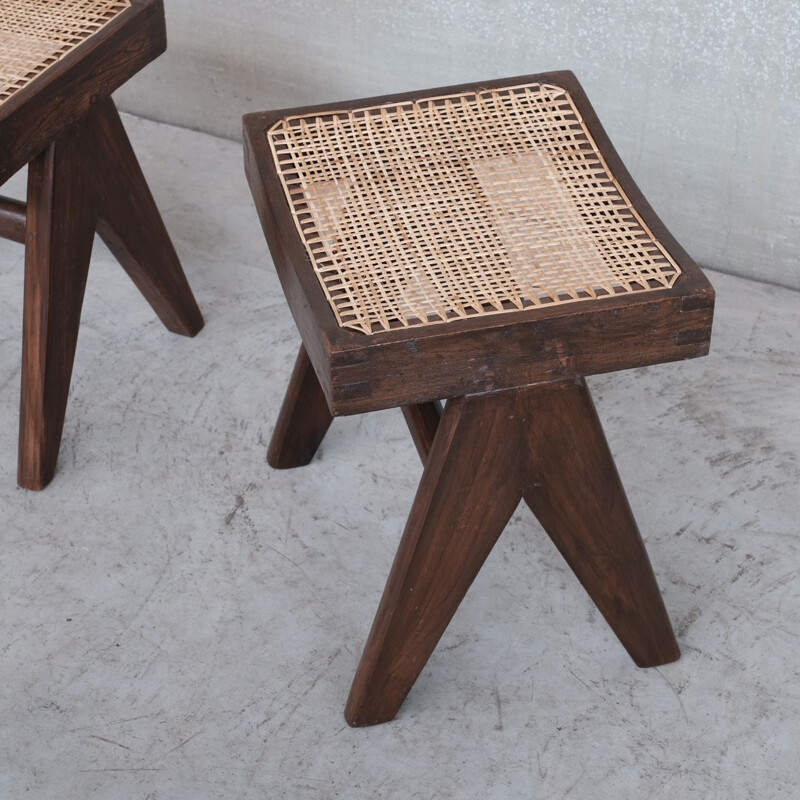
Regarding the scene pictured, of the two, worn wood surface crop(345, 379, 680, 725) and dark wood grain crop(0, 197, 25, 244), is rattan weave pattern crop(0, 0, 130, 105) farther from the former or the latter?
worn wood surface crop(345, 379, 680, 725)

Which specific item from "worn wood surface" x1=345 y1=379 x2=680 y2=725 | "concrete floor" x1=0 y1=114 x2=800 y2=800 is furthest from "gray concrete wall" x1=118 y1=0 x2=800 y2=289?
"worn wood surface" x1=345 y1=379 x2=680 y2=725

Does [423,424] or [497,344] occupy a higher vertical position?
[497,344]

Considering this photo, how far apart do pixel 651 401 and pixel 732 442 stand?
13 centimetres

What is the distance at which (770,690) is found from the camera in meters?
1.28

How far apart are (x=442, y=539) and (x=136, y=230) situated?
0.71 metres

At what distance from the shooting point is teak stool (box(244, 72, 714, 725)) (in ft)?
3.34

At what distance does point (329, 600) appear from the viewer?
4.52 feet

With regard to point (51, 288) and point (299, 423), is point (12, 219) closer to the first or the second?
point (51, 288)

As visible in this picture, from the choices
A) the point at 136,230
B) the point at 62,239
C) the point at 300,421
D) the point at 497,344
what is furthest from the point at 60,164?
the point at 497,344

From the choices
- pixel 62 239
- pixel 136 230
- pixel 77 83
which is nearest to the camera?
pixel 77 83

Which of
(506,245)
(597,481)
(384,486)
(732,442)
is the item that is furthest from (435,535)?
(732,442)

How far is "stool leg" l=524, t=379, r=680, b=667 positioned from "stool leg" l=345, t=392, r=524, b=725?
1.1 inches

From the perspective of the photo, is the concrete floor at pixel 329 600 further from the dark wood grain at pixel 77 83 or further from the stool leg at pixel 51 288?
the dark wood grain at pixel 77 83

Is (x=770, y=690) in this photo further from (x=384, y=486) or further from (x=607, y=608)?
(x=384, y=486)
